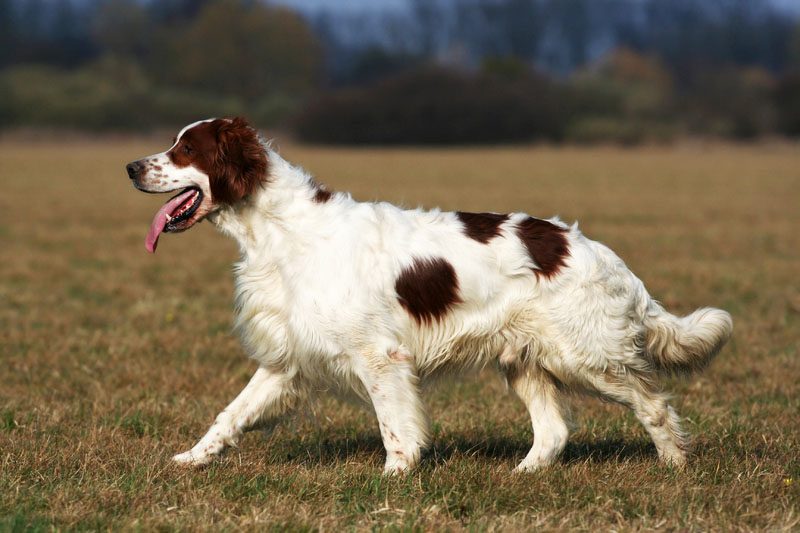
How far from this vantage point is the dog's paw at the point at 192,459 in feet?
15.7

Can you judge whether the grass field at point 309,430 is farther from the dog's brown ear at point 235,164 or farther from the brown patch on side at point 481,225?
the dog's brown ear at point 235,164

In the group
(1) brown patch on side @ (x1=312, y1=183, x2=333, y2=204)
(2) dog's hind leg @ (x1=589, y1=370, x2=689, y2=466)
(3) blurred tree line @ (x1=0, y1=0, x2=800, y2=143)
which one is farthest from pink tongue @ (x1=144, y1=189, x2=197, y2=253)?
(3) blurred tree line @ (x1=0, y1=0, x2=800, y2=143)

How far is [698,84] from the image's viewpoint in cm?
10456

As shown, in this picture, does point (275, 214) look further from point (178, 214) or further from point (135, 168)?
point (135, 168)

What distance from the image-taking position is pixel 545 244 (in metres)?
4.78

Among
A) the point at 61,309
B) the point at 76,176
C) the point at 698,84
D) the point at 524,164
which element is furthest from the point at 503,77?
the point at 61,309

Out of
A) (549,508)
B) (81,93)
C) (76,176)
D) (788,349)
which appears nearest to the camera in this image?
(549,508)

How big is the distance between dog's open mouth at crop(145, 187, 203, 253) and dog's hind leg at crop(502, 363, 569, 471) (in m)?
1.74

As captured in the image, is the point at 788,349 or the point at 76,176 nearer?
the point at 788,349

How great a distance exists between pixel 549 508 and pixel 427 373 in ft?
3.10

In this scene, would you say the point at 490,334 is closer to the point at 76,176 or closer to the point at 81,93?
the point at 76,176

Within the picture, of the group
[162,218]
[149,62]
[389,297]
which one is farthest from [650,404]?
[149,62]

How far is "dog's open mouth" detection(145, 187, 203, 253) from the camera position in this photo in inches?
186

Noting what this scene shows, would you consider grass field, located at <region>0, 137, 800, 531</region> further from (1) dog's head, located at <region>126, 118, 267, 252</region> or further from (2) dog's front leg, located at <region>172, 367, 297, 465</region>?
(1) dog's head, located at <region>126, 118, 267, 252</region>
